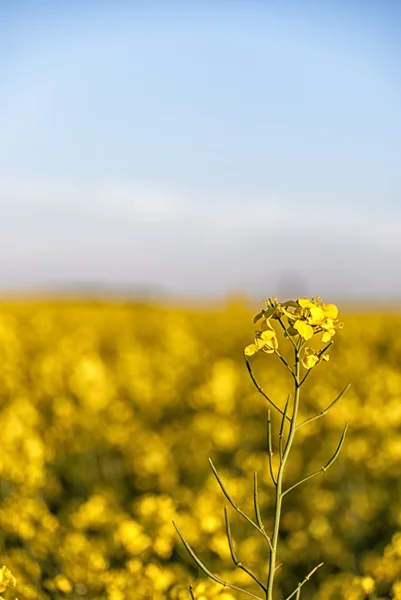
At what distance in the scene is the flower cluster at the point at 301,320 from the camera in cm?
152

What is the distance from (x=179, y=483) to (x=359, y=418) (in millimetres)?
1046

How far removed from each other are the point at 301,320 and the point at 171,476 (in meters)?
3.11

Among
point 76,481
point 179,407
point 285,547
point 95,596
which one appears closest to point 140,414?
point 179,407

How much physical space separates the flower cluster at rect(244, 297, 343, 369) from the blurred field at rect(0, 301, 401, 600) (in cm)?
72

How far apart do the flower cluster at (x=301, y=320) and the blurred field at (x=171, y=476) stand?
2.37 feet

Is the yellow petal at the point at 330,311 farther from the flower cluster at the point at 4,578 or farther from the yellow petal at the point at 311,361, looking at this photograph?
the flower cluster at the point at 4,578

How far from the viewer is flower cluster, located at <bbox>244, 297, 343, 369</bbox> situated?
1.52 meters

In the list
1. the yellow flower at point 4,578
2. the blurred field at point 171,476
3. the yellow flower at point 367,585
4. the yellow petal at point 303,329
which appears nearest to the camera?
the yellow petal at point 303,329

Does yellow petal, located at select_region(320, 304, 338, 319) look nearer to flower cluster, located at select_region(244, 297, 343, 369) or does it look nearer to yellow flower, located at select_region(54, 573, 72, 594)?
flower cluster, located at select_region(244, 297, 343, 369)

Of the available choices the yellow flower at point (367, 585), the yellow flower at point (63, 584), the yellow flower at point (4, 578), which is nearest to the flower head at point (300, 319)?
the yellow flower at point (4, 578)

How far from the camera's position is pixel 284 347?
8773mm

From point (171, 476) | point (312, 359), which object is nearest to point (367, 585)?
point (312, 359)

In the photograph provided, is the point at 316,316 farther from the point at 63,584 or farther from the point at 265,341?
the point at 63,584

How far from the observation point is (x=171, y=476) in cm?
450
